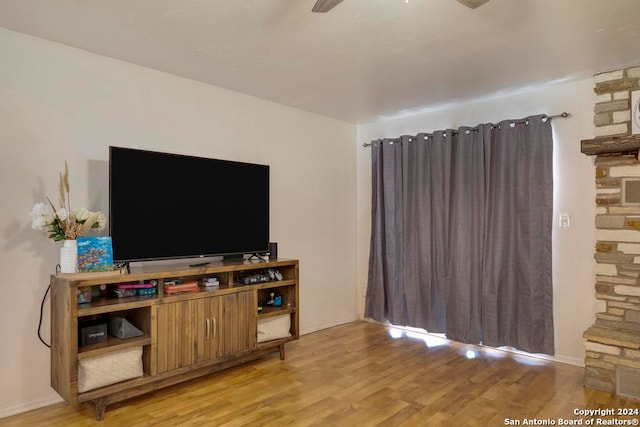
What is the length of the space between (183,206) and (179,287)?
0.59m

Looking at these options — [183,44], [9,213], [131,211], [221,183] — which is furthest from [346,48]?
[9,213]

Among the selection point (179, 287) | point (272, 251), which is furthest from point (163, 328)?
point (272, 251)

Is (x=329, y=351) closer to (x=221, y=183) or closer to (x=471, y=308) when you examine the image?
(x=471, y=308)

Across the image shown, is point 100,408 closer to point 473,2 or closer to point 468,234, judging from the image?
point 473,2

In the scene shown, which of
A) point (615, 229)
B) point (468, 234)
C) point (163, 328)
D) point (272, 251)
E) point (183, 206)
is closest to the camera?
point (163, 328)

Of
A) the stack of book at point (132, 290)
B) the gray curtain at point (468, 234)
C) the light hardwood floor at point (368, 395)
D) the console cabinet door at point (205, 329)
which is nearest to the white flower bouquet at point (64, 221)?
the stack of book at point (132, 290)

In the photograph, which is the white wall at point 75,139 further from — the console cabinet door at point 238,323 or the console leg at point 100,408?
the console cabinet door at point 238,323

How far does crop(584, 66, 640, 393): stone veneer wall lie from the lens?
301 cm

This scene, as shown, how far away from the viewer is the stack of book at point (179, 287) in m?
2.76

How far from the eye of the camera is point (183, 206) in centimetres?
300

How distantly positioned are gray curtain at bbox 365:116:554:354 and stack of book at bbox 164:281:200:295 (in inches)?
88.5

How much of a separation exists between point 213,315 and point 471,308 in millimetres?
2337

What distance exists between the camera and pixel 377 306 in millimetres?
4531

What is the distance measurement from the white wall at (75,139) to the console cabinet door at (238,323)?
3.13 ft
